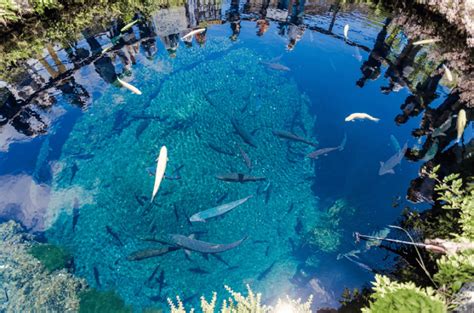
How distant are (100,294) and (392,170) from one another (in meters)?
6.20

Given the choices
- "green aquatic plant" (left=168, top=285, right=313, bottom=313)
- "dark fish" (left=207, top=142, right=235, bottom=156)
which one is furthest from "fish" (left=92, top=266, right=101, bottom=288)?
"dark fish" (left=207, top=142, right=235, bottom=156)

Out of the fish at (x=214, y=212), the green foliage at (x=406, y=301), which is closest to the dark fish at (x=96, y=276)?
the fish at (x=214, y=212)

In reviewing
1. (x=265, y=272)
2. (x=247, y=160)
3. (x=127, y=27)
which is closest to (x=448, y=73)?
(x=247, y=160)

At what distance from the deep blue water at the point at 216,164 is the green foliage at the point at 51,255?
0.16m

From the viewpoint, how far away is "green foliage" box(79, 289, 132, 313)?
178 inches

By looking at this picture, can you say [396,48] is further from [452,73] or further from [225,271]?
[225,271]

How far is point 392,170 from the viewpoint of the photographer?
19.3ft

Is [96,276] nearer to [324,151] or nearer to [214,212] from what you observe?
[214,212]

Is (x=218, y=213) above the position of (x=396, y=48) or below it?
below

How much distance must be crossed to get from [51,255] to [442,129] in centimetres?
848

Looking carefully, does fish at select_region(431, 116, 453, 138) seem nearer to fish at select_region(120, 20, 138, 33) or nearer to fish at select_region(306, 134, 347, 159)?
fish at select_region(306, 134, 347, 159)

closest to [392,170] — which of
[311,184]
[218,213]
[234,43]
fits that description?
[311,184]

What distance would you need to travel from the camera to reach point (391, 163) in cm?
594

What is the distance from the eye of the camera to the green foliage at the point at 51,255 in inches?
190
